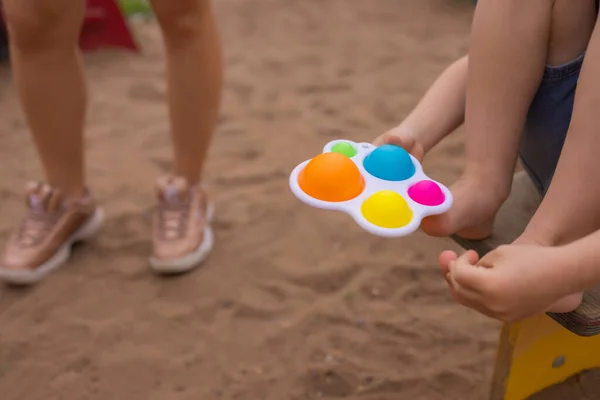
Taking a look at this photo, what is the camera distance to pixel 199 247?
123 cm

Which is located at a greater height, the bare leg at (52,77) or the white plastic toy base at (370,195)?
the white plastic toy base at (370,195)

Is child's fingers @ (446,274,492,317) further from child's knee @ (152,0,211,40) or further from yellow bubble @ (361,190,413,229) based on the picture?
child's knee @ (152,0,211,40)

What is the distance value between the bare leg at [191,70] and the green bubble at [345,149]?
413 millimetres

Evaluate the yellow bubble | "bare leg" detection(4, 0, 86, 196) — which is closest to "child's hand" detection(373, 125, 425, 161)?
the yellow bubble

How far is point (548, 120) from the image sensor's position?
29.9 inches

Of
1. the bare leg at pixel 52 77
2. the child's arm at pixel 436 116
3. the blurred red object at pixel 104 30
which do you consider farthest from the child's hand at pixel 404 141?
the blurred red object at pixel 104 30

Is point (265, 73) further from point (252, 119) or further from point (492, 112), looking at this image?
point (492, 112)

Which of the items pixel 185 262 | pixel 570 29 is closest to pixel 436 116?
pixel 570 29

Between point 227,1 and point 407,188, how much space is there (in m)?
1.82

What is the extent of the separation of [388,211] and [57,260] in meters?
0.78

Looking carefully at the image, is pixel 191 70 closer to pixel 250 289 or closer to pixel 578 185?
pixel 250 289

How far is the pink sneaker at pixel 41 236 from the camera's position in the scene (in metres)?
1.17

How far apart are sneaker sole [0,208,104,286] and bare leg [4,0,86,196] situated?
11cm

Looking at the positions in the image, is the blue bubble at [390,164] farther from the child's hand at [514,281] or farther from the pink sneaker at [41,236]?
the pink sneaker at [41,236]
